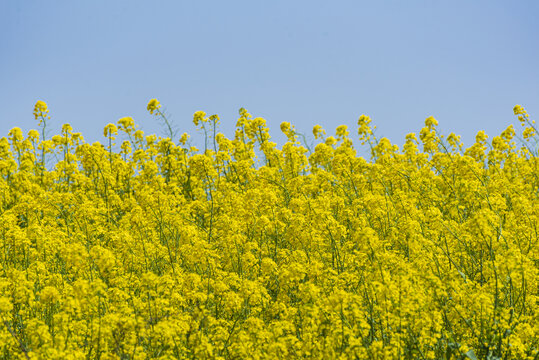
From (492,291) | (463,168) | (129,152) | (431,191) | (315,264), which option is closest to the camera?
(492,291)

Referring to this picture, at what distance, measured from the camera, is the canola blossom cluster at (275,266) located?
14.9 feet

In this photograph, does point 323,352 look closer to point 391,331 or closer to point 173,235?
point 391,331

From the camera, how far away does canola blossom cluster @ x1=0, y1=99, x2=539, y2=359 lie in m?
4.55

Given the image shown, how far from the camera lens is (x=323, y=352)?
4.49 meters

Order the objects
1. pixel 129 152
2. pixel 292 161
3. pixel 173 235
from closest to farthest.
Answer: pixel 173 235 → pixel 292 161 → pixel 129 152

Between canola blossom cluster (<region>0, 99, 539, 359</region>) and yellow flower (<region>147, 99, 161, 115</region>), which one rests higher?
yellow flower (<region>147, 99, 161, 115</region>)

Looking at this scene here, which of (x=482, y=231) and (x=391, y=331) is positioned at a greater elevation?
(x=482, y=231)

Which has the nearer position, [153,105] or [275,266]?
[275,266]

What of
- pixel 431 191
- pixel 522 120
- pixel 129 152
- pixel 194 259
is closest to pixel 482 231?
pixel 194 259

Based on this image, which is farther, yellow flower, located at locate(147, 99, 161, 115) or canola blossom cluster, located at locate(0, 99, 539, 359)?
yellow flower, located at locate(147, 99, 161, 115)

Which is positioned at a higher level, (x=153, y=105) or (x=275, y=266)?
(x=153, y=105)

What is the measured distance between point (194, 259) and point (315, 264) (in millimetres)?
1445

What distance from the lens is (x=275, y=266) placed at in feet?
20.9

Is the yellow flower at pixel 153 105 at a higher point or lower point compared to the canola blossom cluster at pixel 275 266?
higher
